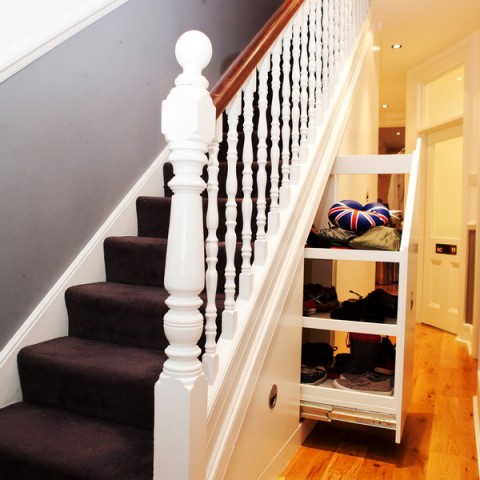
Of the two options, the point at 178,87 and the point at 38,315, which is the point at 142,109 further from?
the point at 178,87

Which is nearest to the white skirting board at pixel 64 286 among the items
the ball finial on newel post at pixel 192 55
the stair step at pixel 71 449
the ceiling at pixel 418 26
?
the stair step at pixel 71 449

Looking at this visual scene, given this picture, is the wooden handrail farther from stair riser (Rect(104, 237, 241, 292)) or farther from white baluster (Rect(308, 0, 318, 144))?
stair riser (Rect(104, 237, 241, 292))

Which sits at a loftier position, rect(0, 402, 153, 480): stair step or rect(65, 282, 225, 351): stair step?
rect(65, 282, 225, 351): stair step

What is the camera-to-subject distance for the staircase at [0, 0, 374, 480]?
51.3 inches

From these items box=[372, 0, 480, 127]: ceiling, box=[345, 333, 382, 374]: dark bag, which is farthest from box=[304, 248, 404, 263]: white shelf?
box=[372, 0, 480, 127]: ceiling

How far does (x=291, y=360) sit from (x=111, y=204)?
3.72ft

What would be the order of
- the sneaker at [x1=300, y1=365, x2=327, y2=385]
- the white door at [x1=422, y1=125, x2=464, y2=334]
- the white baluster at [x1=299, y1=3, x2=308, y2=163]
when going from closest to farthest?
the white baluster at [x1=299, y1=3, x2=308, y2=163]
the sneaker at [x1=300, y1=365, x2=327, y2=385]
the white door at [x1=422, y1=125, x2=464, y2=334]

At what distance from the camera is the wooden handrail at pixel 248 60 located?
1405 mm

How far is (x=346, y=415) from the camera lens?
199 centimetres

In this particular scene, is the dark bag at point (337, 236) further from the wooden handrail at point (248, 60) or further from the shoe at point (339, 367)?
the wooden handrail at point (248, 60)

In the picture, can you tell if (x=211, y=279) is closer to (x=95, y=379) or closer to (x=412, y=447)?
(x=95, y=379)

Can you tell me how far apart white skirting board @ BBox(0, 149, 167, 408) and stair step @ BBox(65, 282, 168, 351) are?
53 millimetres

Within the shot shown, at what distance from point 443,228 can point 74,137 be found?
411 cm

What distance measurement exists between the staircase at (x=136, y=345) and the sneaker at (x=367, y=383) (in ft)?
1.91
